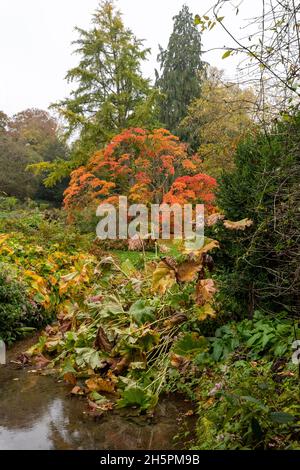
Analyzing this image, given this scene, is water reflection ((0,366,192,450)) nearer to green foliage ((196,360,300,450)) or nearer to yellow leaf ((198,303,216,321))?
green foliage ((196,360,300,450))

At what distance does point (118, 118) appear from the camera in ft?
50.3

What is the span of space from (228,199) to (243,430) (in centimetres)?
229

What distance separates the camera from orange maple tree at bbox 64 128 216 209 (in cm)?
1166

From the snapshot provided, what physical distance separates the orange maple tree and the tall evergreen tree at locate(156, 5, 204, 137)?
26.2ft

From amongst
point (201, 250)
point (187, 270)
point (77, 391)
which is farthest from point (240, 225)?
point (77, 391)

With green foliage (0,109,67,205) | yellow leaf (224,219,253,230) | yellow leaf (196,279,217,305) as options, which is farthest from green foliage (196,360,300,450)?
green foliage (0,109,67,205)

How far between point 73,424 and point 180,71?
2006 centimetres

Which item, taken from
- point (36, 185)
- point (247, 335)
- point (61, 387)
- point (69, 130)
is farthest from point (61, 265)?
point (36, 185)

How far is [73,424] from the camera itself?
10.4 feet

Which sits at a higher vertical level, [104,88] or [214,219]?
[104,88]

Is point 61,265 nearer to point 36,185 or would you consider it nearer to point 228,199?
point 228,199

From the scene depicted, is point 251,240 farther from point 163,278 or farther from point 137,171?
point 137,171

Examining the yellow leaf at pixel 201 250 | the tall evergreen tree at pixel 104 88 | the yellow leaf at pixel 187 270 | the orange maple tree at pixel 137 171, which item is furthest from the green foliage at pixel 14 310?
the tall evergreen tree at pixel 104 88

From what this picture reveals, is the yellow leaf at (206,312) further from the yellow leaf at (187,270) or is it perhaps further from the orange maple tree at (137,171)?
the orange maple tree at (137,171)
